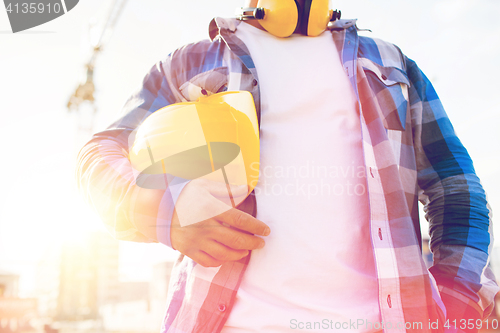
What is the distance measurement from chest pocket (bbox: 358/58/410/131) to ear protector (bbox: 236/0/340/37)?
0.79 feet

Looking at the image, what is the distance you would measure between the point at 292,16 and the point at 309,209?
31.2 inches

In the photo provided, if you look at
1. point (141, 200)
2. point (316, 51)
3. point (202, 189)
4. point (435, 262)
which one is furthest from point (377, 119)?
point (141, 200)

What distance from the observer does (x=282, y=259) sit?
0.98 meters

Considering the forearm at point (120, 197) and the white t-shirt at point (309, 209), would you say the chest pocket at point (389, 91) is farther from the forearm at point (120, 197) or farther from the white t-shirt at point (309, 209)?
the forearm at point (120, 197)

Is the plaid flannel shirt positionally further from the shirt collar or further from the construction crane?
the construction crane

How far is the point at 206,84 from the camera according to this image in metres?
1.32

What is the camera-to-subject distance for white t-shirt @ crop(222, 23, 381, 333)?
3.08 feet

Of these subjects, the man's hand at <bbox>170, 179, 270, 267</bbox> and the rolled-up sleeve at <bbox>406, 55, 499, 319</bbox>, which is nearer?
the man's hand at <bbox>170, 179, 270, 267</bbox>

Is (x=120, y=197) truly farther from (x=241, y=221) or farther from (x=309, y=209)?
(x=309, y=209)

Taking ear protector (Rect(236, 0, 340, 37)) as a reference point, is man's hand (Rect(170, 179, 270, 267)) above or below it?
below

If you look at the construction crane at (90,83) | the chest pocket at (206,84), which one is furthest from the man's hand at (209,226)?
the construction crane at (90,83)

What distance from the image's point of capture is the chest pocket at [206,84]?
1.32 meters

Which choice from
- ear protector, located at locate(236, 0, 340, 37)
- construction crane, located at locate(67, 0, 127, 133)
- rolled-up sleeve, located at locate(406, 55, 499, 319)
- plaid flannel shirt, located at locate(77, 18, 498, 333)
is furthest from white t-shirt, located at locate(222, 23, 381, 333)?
construction crane, located at locate(67, 0, 127, 133)

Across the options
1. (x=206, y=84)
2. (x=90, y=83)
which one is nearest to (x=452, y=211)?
(x=206, y=84)
